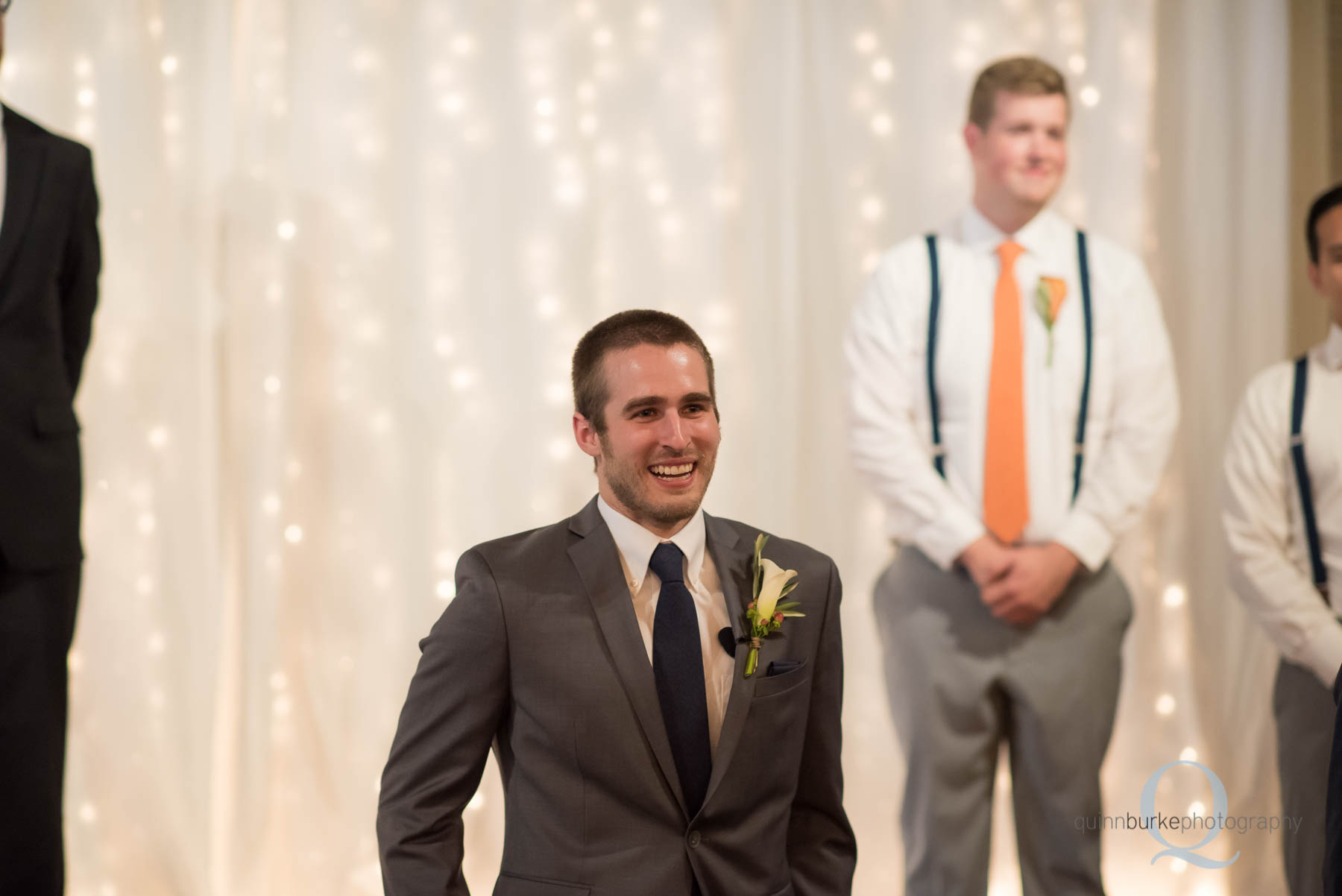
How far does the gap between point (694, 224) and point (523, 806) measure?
187cm

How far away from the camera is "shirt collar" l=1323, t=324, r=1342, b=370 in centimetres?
255

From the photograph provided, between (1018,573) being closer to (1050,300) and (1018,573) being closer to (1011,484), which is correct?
(1011,484)

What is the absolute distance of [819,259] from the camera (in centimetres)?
303

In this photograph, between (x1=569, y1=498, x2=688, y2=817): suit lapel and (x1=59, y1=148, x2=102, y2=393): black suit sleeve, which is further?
(x1=59, y1=148, x2=102, y2=393): black suit sleeve

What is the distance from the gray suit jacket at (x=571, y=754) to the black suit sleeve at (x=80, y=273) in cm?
121

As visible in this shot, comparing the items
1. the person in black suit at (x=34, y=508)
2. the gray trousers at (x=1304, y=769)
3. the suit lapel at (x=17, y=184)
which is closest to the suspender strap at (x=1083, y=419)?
the gray trousers at (x=1304, y=769)

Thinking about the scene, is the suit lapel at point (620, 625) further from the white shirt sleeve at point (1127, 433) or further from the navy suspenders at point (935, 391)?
the white shirt sleeve at point (1127, 433)

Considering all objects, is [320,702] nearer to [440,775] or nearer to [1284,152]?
[440,775]

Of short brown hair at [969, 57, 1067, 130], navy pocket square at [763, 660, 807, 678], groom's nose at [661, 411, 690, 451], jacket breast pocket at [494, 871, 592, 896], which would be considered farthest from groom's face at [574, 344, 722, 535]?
short brown hair at [969, 57, 1067, 130]

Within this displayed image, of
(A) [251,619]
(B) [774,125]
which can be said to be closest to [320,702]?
(A) [251,619]

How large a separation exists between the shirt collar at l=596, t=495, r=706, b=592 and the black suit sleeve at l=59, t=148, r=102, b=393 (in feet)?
4.16

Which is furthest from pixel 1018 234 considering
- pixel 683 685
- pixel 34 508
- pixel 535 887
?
pixel 34 508

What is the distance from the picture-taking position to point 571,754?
145 centimetres

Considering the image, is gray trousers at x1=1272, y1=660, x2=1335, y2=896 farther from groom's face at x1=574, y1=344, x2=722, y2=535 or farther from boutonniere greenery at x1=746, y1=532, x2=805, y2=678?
groom's face at x1=574, y1=344, x2=722, y2=535
